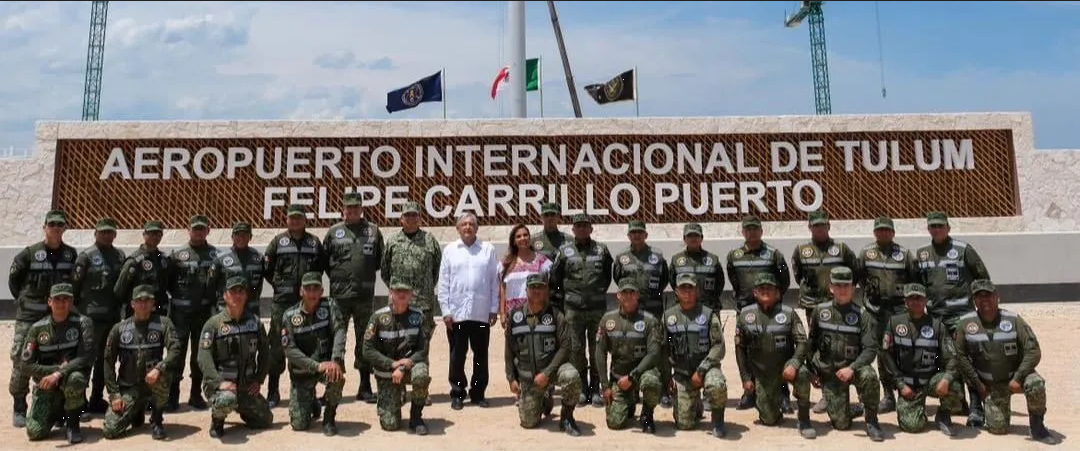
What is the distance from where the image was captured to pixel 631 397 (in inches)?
240

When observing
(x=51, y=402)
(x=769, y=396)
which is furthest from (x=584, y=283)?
(x=51, y=402)

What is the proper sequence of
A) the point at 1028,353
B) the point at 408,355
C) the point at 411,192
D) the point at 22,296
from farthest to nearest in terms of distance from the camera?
the point at 411,192
the point at 22,296
the point at 408,355
the point at 1028,353

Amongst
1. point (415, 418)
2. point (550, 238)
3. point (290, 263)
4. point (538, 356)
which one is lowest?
point (415, 418)

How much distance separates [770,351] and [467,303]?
8.38ft

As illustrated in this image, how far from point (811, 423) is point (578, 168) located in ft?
22.7

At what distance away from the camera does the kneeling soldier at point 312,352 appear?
5926 millimetres

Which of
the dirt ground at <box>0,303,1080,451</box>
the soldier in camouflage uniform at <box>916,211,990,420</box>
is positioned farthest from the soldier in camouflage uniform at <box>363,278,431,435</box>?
the soldier in camouflage uniform at <box>916,211,990,420</box>

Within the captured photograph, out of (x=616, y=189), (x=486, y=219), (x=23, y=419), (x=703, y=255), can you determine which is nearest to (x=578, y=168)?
(x=616, y=189)

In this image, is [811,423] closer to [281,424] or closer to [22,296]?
[281,424]

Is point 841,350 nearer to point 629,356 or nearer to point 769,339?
point 769,339

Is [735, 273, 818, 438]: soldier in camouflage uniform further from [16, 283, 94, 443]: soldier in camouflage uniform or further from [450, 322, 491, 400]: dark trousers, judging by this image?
[16, 283, 94, 443]: soldier in camouflage uniform

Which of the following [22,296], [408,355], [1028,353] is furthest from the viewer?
[22,296]

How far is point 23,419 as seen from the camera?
6.25 metres

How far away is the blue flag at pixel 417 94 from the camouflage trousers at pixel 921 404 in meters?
10.6
